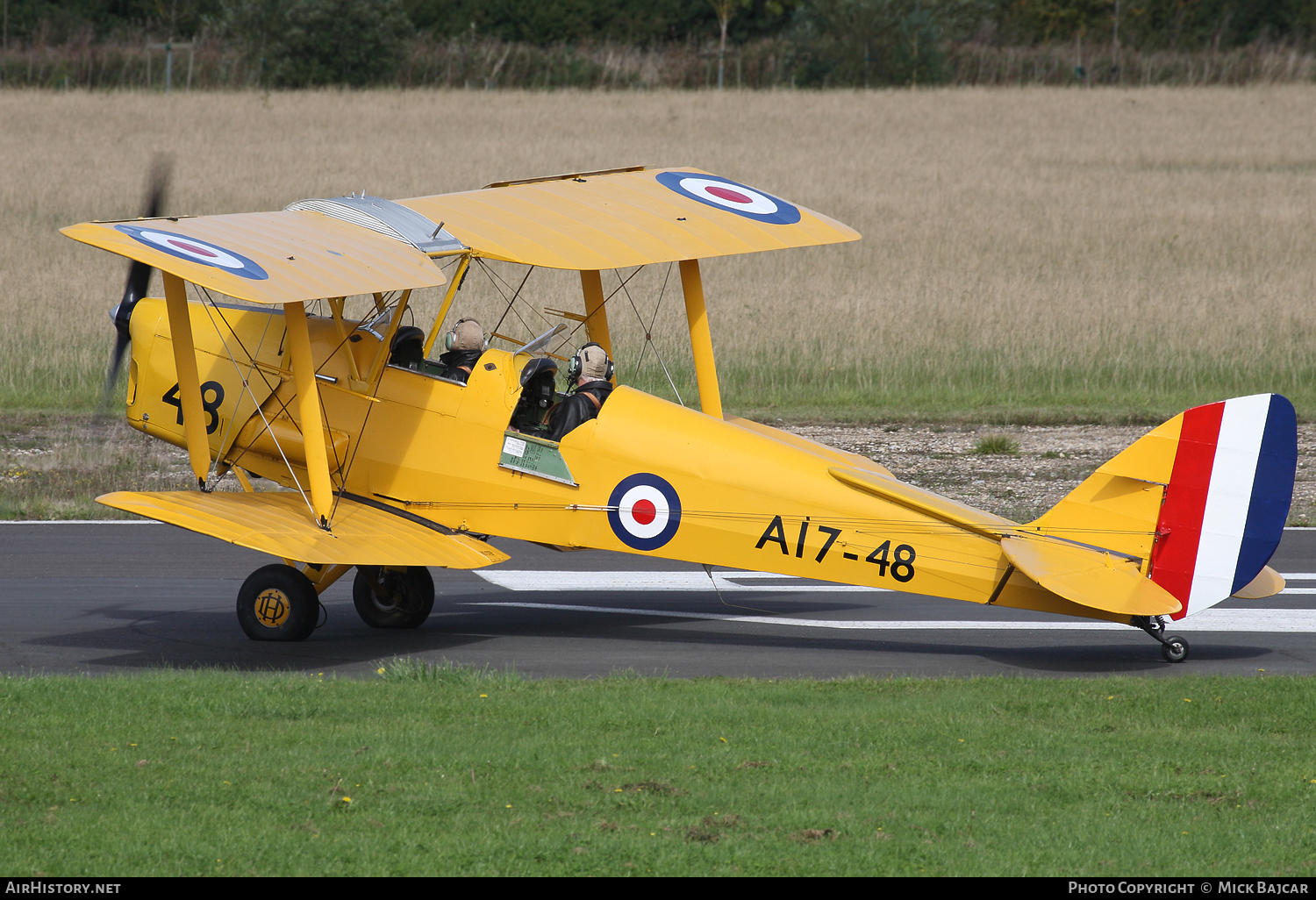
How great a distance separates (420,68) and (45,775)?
52.7m

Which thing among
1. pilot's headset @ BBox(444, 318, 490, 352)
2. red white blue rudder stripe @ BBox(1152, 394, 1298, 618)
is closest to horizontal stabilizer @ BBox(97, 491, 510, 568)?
pilot's headset @ BBox(444, 318, 490, 352)

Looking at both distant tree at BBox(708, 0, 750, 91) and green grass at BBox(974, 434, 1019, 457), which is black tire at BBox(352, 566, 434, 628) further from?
distant tree at BBox(708, 0, 750, 91)

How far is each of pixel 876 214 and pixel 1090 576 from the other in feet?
82.4

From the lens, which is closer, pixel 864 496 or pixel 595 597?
pixel 864 496

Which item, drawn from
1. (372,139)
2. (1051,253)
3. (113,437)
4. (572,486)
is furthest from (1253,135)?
(572,486)

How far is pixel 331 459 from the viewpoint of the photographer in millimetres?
9344

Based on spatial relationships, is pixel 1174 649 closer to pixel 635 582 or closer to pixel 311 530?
pixel 635 582

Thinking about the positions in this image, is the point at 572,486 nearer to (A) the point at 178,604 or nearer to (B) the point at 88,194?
(A) the point at 178,604

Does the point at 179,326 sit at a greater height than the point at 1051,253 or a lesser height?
greater

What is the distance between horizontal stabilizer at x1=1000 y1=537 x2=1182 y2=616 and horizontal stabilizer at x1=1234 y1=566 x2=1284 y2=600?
54 centimetres

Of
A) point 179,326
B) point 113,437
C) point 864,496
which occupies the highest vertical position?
point 179,326

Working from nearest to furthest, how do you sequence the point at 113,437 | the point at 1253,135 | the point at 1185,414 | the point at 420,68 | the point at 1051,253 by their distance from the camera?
the point at 1185,414 → the point at 113,437 → the point at 1051,253 → the point at 1253,135 → the point at 420,68

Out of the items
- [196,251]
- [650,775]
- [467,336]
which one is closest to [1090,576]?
[650,775]

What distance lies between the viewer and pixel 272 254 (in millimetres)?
8375
